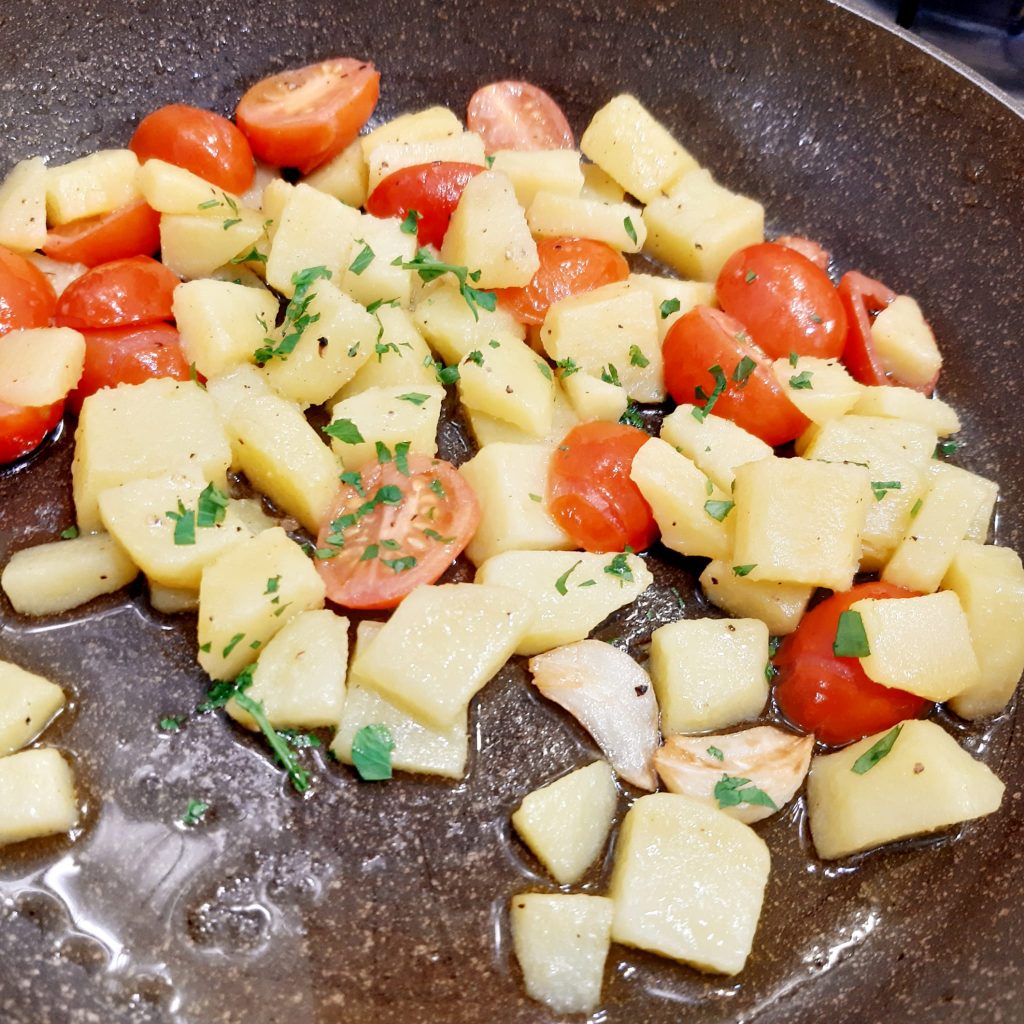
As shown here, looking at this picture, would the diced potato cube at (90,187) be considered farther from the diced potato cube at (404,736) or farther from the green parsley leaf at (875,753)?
the green parsley leaf at (875,753)

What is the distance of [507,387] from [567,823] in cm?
80

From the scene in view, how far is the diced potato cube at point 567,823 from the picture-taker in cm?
157

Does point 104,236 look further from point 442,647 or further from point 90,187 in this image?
point 442,647

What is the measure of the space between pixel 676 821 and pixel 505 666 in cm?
41

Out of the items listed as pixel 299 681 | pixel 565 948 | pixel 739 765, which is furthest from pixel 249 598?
pixel 739 765

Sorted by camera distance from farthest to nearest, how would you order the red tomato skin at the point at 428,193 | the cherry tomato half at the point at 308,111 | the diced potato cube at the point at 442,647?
the cherry tomato half at the point at 308,111
the red tomato skin at the point at 428,193
the diced potato cube at the point at 442,647

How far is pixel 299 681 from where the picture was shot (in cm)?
160

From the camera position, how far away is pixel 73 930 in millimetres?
1487

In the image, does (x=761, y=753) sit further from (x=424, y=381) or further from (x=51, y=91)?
(x=51, y=91)

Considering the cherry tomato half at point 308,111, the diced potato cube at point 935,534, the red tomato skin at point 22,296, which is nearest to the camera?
the diced potato cube at point 935,534

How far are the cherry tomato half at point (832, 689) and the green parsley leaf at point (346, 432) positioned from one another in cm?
87

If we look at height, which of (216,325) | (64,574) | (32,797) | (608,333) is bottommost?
(32,797)

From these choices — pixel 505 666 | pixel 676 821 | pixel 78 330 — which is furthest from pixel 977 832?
pixel 78 330

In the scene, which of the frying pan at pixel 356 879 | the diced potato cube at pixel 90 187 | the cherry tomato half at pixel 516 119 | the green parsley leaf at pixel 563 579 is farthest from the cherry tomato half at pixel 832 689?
the diced potato cube at pixel 90 187
